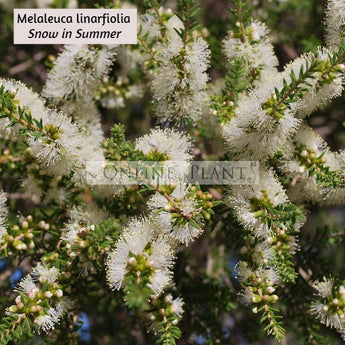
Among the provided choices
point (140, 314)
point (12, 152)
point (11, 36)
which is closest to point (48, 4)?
point (11, 36)

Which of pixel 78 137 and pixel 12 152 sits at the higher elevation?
pixel 78 137

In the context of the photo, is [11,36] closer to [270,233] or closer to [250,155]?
[250,155]

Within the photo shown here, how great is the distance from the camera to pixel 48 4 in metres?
2.65

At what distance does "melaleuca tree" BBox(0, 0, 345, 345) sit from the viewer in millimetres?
1724

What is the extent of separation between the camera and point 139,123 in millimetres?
3254

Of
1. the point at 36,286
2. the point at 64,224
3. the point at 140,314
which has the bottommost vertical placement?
the point at 140,314

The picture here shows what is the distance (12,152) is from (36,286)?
2.35ft

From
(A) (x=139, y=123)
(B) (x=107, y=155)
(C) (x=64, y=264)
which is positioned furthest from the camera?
(A) (x=139, y=123)

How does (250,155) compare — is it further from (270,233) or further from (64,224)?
(64,224)

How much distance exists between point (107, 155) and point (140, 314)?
0.77 meters

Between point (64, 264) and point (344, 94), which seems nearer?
point (64, 264)

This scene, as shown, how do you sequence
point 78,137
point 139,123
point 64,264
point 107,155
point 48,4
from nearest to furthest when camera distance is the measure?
1. point 107,155
2. point 64,264
3. point 78,137
4. point 48,4
5. point 139,123

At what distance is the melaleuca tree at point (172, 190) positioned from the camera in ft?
5.65

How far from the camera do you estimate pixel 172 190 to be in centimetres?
170
